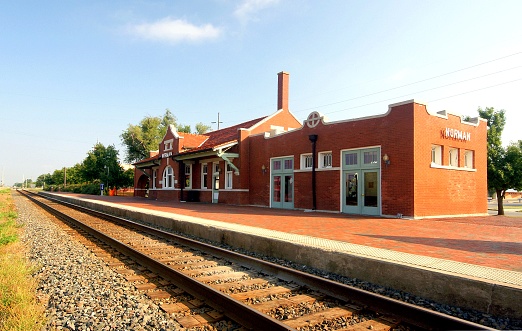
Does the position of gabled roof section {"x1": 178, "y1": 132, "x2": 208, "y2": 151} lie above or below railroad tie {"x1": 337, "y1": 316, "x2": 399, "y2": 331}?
above

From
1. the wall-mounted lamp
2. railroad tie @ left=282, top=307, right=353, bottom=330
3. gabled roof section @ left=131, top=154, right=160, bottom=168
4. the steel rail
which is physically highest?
gabled roof section @ left=131, top=154, right=160, bottom=168

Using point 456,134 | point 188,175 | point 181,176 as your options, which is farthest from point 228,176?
point 456,134

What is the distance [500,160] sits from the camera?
77.5 feet

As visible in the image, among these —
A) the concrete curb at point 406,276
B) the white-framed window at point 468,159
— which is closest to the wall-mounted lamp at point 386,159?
the white-framed window at point 468,159

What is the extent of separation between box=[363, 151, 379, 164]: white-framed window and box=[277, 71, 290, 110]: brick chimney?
12.8 m

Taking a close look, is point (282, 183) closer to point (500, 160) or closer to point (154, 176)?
point (500, 160)

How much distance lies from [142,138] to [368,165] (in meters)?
53.9

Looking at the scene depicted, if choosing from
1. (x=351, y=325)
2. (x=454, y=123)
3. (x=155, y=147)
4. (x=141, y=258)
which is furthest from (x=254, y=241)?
(x=155, y=147)

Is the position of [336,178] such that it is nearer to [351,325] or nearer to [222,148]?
[222,148]

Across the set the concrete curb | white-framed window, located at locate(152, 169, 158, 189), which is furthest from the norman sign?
white-framed window, located at locate(152, 169, 158, 189)

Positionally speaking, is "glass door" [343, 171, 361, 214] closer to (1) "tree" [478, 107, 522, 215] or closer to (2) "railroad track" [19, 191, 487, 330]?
(2) "railroad track" [19, 191, 487, 330]

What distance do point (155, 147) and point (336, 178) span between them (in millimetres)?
52393

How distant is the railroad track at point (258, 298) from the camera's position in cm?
403

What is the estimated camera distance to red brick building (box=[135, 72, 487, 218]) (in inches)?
576
